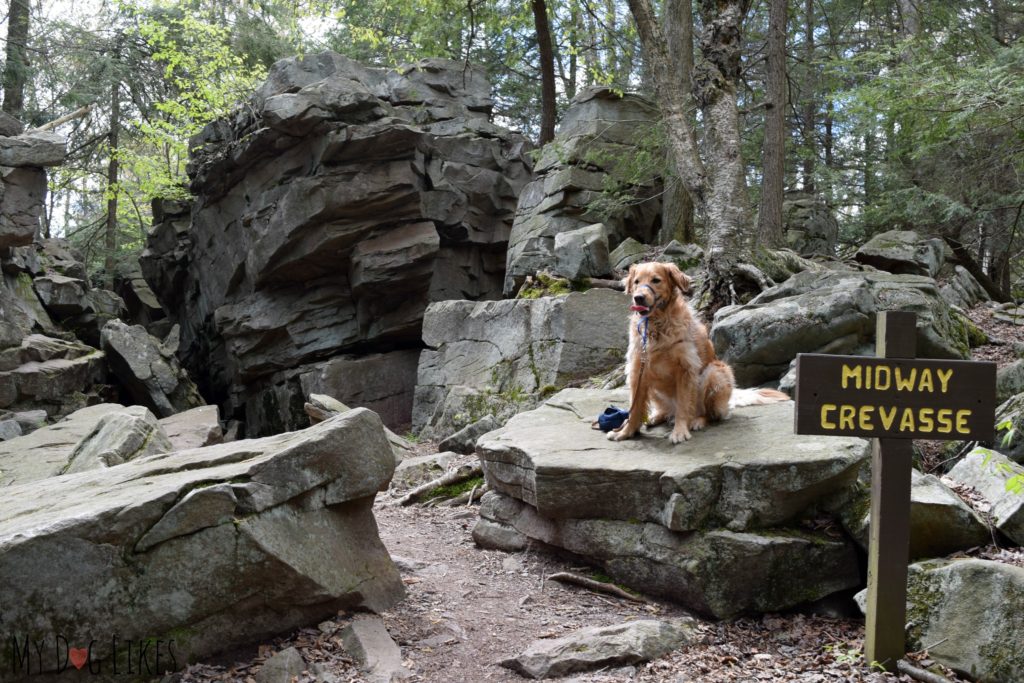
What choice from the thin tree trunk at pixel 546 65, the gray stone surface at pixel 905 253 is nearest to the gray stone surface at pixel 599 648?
the gray stone surface at pixel 905 253

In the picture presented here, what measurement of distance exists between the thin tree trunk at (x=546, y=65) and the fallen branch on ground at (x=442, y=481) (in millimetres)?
9906

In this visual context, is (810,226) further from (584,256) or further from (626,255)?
(584,256)

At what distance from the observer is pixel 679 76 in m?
13.5

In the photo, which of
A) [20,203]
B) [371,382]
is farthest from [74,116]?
[371,382]

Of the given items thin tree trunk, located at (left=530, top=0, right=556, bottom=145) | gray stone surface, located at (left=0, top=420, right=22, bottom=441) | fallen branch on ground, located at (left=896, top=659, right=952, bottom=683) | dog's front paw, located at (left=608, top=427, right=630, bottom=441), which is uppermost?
thin tree trunk, located at (left=530, top=0, right=556, bottom=145)

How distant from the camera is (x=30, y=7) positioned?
19.8m

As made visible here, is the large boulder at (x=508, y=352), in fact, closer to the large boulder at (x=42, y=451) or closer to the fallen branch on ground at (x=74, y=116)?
the large boulder at (x=42, y=451)

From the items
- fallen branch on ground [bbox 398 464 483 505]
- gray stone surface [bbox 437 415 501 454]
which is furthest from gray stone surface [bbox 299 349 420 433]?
fallen branch on ground [bbox 398 464 483 505]

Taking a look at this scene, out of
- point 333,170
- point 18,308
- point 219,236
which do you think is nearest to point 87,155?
point 219,236

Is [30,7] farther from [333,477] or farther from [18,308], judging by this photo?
[333,477]

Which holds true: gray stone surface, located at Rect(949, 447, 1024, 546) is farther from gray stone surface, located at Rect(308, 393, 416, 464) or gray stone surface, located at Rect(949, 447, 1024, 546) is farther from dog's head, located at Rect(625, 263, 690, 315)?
gray stone surface, located at Rect(308, 393, 416, 464)

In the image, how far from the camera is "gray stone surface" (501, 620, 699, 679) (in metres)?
4.23

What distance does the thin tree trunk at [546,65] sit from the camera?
15195 millimetres

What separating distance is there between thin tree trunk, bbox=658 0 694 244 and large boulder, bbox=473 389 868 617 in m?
8.19
